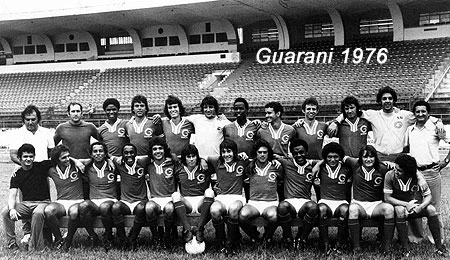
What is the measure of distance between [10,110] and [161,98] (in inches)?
280

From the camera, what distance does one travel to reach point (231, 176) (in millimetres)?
5422

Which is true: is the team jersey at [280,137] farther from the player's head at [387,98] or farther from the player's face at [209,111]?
the player's head at [387,98]

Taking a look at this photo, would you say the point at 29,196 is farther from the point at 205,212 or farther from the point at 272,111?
the point at 272,111

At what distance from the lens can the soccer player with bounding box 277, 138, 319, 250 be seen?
16.7 ft

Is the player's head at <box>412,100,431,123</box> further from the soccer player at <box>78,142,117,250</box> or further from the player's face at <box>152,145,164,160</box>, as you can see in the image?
the soccer player at <box>78,142,117,250</box>

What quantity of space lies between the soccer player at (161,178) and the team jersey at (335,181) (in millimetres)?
1705

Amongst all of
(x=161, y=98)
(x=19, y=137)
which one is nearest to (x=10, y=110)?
(x=161, y=98)

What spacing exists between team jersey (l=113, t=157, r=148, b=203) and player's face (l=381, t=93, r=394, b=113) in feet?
9.36

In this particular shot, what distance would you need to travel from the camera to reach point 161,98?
67.5ft

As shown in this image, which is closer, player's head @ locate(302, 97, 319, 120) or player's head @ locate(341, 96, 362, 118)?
player's head @ locate(341, 96, 362, 118)

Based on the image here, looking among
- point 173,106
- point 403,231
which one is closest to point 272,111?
point 173,106

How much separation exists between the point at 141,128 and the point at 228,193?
1459 millimetres

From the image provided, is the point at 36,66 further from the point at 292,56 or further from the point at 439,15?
the point at 439,15

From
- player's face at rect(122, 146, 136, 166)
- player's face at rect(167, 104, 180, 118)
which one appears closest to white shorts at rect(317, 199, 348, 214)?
player's face at rect(167, 104, 180, 118)
